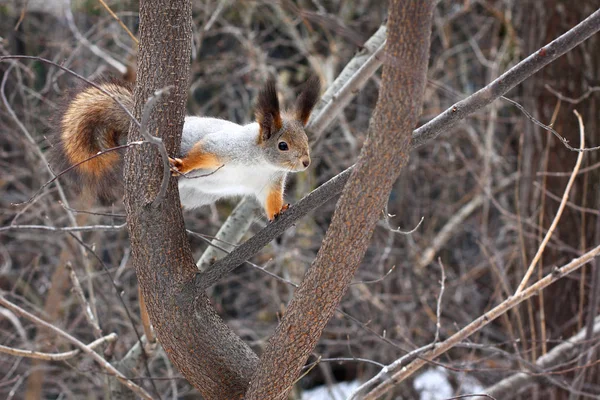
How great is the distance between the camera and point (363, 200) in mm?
1354

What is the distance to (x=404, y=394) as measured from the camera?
465 cm

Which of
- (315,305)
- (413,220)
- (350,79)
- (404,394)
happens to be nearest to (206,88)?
(413,220)

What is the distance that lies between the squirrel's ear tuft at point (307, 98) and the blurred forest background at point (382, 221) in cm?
96

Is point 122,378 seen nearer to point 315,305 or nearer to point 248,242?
point 248,242

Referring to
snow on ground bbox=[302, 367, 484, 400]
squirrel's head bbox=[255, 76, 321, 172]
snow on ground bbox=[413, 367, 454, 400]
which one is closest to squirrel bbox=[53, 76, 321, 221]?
squirrel's head bbox=[255, 76, 321, 172]

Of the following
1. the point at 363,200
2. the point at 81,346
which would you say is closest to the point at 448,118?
the point at 363,200

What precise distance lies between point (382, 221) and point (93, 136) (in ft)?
8.46

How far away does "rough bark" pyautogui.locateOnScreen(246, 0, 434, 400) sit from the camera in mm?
1194

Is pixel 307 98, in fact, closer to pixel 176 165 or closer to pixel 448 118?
Result: pixel 176 165

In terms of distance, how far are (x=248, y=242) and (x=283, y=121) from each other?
60 centimetres

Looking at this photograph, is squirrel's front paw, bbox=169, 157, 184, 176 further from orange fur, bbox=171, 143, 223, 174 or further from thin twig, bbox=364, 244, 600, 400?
thin twig, bbox=364, 244, 600, 400

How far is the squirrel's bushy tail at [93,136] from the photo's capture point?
7.03 feet

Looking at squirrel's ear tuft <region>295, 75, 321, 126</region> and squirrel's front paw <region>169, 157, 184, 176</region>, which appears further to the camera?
squirrel's ear tuft <region>295, 75, 321, 126</region>

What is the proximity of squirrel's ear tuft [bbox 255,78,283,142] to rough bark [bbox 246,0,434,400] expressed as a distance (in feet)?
2.08
